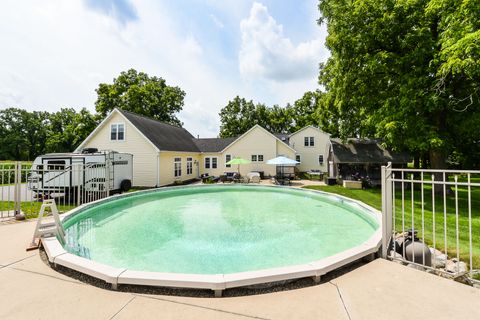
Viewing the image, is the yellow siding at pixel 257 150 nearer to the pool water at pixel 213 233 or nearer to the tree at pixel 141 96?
the pool water at pixel 213 233

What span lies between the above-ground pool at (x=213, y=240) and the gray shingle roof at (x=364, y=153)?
33.1 feet

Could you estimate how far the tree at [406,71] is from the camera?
12484 mm

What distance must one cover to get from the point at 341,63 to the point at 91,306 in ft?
57.8

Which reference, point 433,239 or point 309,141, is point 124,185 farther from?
point 309,141

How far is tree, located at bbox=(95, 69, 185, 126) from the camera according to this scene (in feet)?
119

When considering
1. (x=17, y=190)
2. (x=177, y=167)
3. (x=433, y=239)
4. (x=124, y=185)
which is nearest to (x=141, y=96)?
(x=177, y=167)

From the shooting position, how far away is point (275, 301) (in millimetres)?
3076

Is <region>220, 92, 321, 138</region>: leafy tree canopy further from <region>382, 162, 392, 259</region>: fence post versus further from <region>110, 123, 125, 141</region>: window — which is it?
<region>382, 162, 392, 259</region>: fence post

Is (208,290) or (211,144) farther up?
(211,144)

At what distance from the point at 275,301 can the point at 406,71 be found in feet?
54.4

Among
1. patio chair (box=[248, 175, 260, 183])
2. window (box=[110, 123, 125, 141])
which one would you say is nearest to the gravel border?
patio chair (box=[248, 175, 260, 183])

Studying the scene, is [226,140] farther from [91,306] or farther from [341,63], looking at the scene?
[91,306]

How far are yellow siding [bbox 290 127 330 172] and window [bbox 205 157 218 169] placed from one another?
1124 cm

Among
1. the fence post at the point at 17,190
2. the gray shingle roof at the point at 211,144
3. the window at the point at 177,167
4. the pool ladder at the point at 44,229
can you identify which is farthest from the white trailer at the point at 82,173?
the gray shingle roof at the point at 211,144
